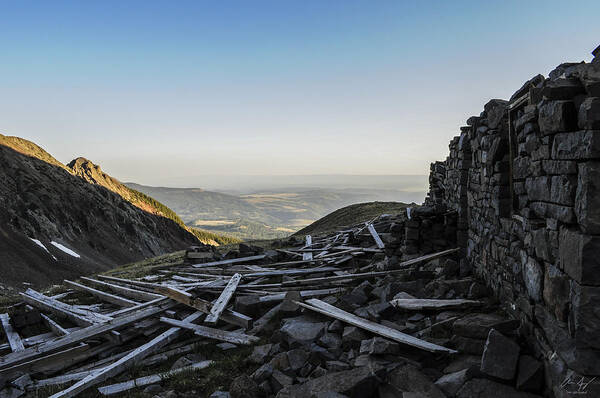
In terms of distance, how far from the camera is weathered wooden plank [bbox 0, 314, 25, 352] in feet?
27.2

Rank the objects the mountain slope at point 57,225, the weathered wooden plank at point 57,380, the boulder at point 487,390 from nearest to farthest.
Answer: the boulder at point 487,390
the weathered wooden plank at point 57,380
the mountain slope at point 57,225

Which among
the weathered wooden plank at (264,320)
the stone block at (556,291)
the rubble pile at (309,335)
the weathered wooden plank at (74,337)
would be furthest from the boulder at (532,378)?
the weathered wooden plank at (74,337)

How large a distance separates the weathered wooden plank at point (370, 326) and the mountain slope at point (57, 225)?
103ft

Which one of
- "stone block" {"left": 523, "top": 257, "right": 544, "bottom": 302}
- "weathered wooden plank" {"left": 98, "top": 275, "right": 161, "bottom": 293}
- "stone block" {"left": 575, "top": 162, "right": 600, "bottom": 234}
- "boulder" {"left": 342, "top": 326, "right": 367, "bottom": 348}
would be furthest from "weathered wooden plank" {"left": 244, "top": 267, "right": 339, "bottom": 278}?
"stone block" {"left": 575, "top": 162, "right": 600, "bottom": 234}

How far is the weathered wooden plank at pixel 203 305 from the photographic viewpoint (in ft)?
28.6

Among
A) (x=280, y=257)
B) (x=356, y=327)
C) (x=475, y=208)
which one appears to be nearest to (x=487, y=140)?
(x=475, y=208)

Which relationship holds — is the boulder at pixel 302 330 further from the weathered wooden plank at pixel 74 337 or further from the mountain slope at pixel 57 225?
the mountain slope at pixel 57 225

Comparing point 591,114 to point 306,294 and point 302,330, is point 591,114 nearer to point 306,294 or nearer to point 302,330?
point 302,330

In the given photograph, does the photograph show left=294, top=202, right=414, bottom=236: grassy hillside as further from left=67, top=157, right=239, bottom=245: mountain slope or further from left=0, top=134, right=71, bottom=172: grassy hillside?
left=67, top=157, right=239, bottom=245: mountain slope

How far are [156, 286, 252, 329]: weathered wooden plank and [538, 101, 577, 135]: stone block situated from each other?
6.94 metres

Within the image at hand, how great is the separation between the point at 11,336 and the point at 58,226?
44.5 m

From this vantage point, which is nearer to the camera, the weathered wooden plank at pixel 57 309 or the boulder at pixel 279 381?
the boulder at pixel 279 381

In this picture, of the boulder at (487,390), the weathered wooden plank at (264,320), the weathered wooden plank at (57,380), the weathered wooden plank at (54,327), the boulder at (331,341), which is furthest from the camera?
the weathered wooden plank at (54,327)

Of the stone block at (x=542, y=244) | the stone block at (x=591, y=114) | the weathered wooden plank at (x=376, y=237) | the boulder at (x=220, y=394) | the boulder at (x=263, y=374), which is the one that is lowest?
the boulder at (x=220, y=394)
